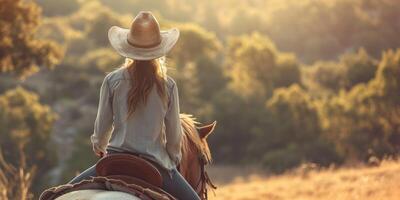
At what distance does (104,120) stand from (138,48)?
578mm

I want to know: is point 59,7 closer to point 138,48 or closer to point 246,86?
point 246,86

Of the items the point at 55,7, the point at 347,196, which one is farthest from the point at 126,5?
the point at 347,196

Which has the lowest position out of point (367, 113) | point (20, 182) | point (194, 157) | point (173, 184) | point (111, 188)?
point (20, 182)

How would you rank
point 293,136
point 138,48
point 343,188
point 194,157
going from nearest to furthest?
point 138,48
point 194,157
point 343,188
point 293,136

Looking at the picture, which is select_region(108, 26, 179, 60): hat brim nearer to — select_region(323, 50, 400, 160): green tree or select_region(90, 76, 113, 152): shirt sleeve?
select_region(90, 76, 113, 152): shirt sleeve

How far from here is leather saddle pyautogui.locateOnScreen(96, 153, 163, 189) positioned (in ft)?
16.3

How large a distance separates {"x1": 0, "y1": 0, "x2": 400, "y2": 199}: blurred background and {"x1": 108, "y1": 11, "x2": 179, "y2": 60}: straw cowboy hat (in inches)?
119

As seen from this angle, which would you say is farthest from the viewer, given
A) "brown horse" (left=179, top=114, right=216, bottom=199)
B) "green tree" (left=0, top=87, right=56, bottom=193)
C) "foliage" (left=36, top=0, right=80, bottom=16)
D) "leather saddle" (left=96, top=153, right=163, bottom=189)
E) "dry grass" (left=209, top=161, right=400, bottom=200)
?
"foliage" (left=36, top=0, right=80, bottom=16)

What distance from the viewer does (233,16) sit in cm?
10081

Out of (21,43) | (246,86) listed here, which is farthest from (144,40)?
(246,86)

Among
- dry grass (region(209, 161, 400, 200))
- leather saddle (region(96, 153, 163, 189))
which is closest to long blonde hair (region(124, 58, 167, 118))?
leather saddle (region(96, 153, 163, 189))

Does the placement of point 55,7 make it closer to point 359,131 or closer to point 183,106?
point 183,106

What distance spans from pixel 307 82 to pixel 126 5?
183 feet

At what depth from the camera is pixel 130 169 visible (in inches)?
197
